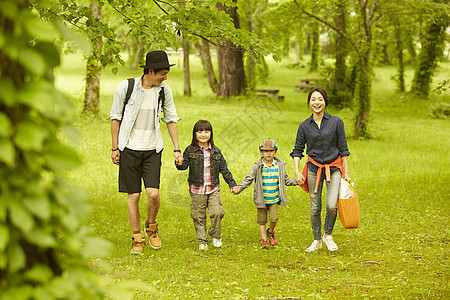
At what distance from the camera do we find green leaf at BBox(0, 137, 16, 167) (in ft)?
4.72

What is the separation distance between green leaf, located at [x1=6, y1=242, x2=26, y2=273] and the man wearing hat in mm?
4805

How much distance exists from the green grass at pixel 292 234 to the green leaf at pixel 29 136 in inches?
25.8

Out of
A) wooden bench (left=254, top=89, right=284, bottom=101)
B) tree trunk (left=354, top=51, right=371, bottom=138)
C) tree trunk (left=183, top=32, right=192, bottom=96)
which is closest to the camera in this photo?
tree trunk (left=354, top=51, right=371, bottom=138)

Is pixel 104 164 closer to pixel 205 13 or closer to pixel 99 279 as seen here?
pixel 205 13

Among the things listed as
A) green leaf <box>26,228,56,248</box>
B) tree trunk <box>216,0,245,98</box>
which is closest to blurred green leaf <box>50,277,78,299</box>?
green leaf <box>26,228,56,248</box>

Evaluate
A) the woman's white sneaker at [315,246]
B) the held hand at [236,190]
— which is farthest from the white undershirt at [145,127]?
the woman's white sneaker at [315,246]

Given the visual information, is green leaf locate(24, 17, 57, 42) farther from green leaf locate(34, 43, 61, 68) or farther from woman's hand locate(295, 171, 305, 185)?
woman's hand locate(295, 171, 305, 185)

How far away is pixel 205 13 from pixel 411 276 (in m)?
4.20

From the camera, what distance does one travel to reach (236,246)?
7.16 metres

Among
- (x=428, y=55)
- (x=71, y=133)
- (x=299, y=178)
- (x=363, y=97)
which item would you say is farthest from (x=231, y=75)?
(x=71, y=133)

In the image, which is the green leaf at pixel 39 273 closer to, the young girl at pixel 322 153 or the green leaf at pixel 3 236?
the green leaf at pixel 3 236

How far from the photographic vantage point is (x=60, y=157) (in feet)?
5.33

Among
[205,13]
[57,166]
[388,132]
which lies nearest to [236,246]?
[205,13]

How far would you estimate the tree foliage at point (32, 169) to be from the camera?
4.94 feet
